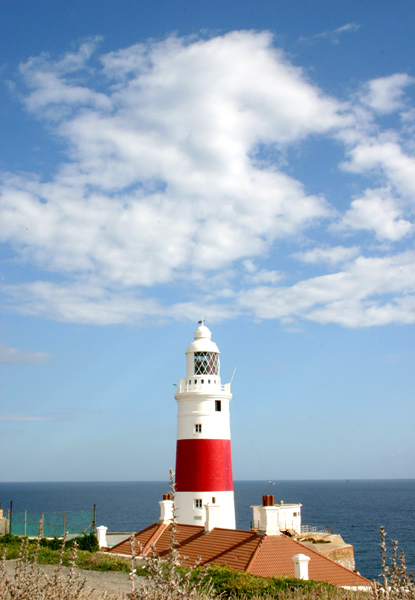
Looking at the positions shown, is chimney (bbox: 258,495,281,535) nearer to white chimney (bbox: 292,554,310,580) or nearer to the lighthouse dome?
white chimney (bbox: 292,554,310,580)

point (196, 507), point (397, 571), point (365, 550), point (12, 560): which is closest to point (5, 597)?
point (397, 571)

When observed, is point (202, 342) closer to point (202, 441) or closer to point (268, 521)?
point (202, 441)

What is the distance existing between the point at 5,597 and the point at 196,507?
20942 millimetres

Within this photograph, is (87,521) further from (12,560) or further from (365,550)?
(365,550)

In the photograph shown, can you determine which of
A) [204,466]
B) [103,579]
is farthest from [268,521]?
[103,579]

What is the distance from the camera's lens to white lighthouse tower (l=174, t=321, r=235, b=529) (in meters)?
27.3

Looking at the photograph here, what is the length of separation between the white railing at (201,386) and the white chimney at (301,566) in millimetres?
11004

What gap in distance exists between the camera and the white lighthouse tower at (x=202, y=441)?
2727 centimetres

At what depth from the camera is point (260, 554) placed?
2055 centimetres

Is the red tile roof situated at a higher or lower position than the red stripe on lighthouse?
lower

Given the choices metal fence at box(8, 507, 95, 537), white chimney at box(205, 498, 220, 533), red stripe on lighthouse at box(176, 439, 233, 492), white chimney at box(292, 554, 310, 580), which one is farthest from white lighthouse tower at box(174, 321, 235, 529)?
white chimney at box(292, 554, 310, 580)

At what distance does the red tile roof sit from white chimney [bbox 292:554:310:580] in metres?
0.82

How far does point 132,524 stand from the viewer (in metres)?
86.5

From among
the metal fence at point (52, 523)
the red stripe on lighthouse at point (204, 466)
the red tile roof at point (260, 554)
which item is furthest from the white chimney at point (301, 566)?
the metal fence at point (52, 523)
